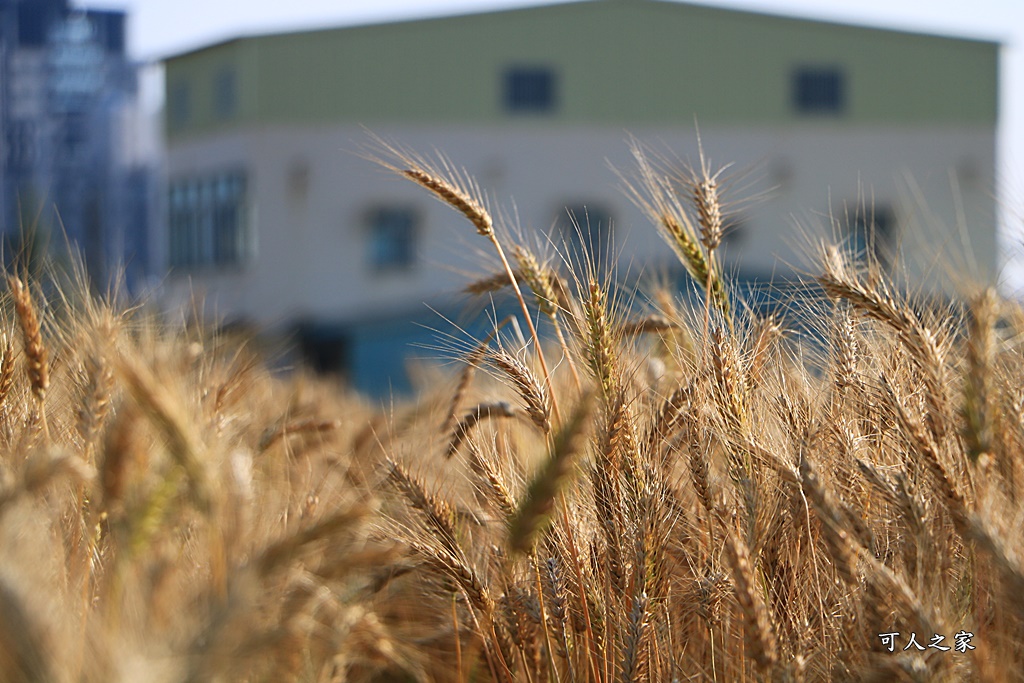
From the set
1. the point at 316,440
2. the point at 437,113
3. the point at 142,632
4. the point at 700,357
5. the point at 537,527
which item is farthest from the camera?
the point at 437,113

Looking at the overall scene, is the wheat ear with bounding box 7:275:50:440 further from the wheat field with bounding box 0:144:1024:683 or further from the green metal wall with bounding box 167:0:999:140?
the green metal wall with bounding box 167:0:999:140

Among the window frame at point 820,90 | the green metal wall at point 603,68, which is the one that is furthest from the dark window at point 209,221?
the window frame at point 820,90

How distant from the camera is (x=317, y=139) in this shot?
24531 millimetres

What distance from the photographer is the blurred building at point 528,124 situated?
24375mm

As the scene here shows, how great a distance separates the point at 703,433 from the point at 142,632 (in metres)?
1.33

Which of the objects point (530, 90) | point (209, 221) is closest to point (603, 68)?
point (530, 90)

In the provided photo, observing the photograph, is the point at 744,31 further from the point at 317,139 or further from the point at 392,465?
the point at 392,465

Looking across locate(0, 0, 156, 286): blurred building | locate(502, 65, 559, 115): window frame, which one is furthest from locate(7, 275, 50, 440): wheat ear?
locate(502, 65, 559, 115): window frame

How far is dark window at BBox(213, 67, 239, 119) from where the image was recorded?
987 inches

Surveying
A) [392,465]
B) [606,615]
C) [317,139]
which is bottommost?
[606,615]

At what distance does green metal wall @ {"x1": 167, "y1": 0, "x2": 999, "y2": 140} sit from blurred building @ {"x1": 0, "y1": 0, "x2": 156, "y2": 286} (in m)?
1.85

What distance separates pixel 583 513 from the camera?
2.36 metres

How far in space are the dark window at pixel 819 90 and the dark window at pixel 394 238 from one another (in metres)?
9.81

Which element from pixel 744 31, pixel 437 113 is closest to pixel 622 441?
pixel 437 113
